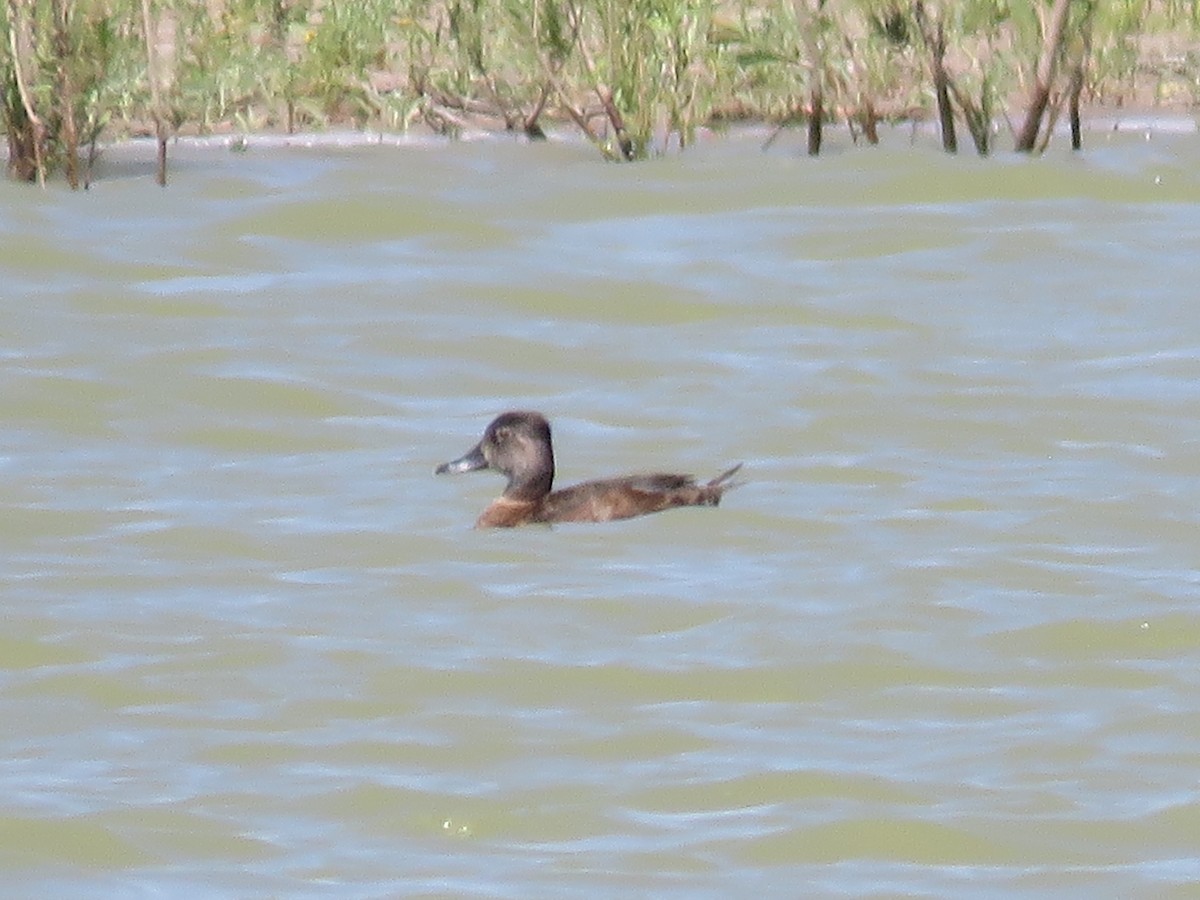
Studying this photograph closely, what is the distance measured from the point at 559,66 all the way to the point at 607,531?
504 cm

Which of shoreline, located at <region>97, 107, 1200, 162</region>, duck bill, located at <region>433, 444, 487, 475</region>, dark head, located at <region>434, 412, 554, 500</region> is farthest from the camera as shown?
shoreline, located at <region>97, 107, 1200, 162</region>

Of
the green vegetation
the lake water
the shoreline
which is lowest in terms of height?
the lake water

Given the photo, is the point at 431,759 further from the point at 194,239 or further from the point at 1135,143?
the point at 1135,143

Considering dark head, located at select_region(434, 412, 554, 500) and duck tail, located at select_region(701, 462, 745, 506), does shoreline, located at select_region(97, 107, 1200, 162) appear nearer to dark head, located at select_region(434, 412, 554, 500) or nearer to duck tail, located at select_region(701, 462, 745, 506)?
dark head, located at select_region(434, 412, 554, 500)

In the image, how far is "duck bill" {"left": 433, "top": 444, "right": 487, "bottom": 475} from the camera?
8195 mm

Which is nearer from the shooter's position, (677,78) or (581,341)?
(581,341)

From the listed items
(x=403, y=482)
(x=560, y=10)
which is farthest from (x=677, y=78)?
(x=403, y=482)

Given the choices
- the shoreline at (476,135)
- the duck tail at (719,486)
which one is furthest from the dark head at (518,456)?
the shoreline at (476,135)

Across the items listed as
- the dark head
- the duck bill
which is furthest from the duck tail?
the duck bill

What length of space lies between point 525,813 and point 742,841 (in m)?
0.40

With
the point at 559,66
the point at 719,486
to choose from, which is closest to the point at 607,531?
the point at 719,486

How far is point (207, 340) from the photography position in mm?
9984

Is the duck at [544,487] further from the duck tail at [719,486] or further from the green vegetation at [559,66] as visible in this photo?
the green vegetation at [559,66]

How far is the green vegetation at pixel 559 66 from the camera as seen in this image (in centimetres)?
1165
